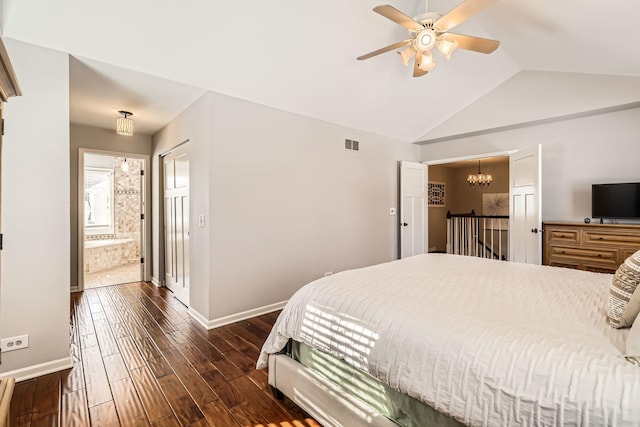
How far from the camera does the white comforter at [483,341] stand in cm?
93

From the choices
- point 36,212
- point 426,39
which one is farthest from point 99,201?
point 426,39

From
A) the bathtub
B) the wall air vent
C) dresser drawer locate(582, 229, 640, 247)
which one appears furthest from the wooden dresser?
the bathtub

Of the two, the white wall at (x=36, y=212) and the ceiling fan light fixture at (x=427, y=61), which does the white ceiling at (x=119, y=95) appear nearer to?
the white wall at (x=36, y=212)

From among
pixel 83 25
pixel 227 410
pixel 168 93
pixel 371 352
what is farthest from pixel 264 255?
pixel 83 25

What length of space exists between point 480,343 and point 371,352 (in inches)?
18.1

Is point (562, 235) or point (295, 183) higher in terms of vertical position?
point (295, 183)

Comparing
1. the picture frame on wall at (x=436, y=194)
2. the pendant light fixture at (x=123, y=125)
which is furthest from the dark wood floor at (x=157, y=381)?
the picture frame on wall at (x=436, y=194)

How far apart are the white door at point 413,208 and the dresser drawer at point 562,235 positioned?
6.10ft

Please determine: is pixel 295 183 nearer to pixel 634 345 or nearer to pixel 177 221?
pixel 177 221

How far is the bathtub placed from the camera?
18.6 ft

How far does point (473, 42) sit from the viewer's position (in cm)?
238

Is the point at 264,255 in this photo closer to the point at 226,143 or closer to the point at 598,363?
the point at 226,143

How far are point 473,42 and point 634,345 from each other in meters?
2.28

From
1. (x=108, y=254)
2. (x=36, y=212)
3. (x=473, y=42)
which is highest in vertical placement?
(x=473, y=42)
